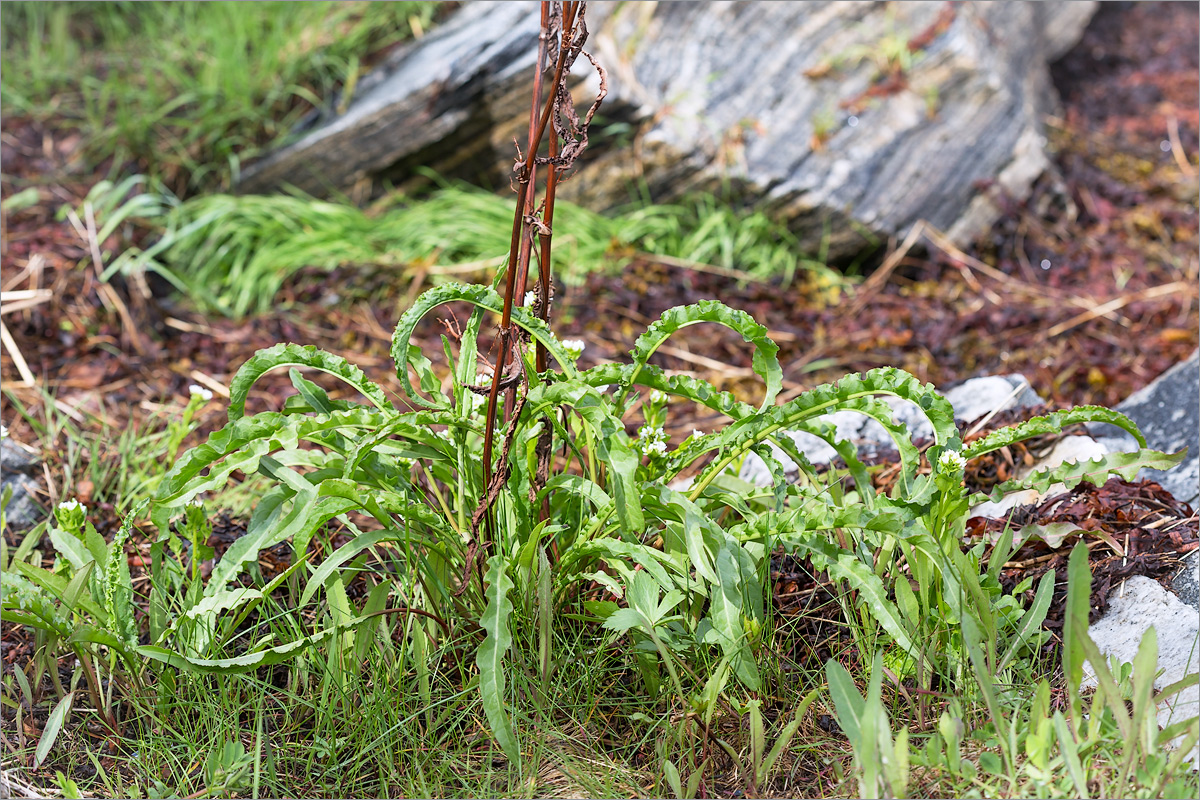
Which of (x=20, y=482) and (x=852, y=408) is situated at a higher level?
(x=20, y=482)

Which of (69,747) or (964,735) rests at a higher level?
(69,747)

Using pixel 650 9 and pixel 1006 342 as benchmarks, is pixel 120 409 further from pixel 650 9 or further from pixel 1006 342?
pixel 1006 342

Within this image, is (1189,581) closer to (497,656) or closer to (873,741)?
(873,741)

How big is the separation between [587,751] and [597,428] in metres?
0.59

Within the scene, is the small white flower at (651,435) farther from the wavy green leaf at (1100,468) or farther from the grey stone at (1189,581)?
the grey stone at (1189,581)

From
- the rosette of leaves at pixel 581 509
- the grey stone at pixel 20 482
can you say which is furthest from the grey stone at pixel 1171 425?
the grey stone at pixel 20 482

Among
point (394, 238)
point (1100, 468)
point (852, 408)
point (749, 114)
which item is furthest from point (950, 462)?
point (394, 238)

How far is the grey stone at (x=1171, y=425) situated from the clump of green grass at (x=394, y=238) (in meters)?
1.55

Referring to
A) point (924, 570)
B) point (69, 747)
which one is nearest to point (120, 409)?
point (69, 747)

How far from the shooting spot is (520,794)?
62.6 inches

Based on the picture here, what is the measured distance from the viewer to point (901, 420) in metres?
2.48

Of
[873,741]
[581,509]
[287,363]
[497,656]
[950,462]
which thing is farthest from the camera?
[581,509]

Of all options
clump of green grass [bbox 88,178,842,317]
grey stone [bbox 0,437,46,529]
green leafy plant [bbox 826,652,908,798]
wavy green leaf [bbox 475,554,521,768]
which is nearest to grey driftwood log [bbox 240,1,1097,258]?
clump of green grass [bbox 88,178,842,317]

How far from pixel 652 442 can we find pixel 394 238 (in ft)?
8.54
